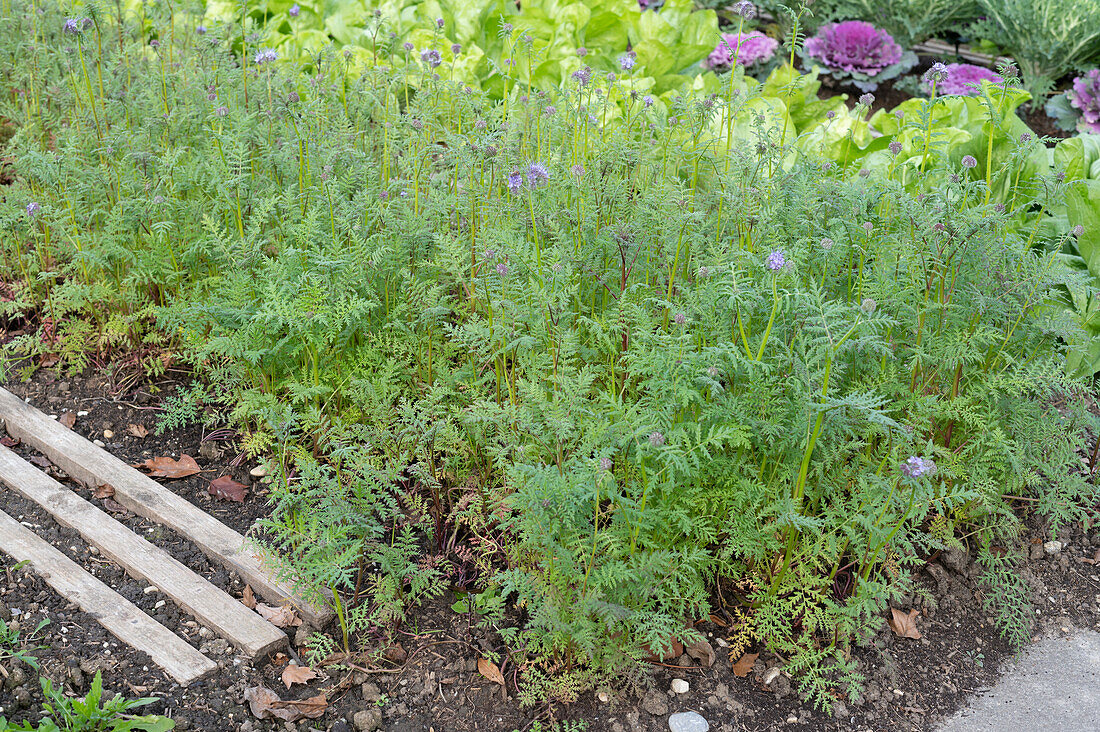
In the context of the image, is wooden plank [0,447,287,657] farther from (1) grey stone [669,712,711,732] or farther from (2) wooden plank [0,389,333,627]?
(1) grey stone [669,712,711,732]

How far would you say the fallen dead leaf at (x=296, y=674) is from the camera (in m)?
2.31

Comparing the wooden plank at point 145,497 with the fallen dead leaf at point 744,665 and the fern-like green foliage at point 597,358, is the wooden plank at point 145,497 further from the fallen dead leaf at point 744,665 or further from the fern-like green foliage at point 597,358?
the fallen dead leaf at point 744,665

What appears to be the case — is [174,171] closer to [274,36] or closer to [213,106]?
[213,106]

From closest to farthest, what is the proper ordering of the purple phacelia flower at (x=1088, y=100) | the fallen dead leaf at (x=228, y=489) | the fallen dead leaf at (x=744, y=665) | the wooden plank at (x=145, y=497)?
1. the fallen dead leaf at (x=744, y=665)
2. the wooden plank at (x=145, y=497)
3. the fallen dead leaf at (x=228, y=489)
4. the purple phacelia flower at (x=1088, y=100)

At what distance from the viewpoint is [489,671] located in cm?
236

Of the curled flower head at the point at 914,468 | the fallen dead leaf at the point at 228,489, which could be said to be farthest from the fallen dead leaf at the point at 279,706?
the curled flower head at the point at 914,468

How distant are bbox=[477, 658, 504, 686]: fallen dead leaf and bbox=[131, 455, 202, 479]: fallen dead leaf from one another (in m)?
1.28

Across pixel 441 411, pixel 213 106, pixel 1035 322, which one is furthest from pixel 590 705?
pixel 213 106

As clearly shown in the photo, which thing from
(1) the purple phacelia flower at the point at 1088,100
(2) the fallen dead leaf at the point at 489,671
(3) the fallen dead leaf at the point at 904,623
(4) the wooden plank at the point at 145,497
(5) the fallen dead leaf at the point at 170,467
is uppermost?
(1) the purple phacelia flower at the point at 1088,100

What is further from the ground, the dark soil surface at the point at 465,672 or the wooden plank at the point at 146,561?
the wooden plank at the point at 146,561

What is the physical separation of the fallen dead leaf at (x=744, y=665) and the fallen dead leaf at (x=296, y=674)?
113cm

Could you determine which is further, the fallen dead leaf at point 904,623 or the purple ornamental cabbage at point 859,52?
the purple ornamental cabbage at point 859,52

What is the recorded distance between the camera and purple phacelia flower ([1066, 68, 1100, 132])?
16.5 ft

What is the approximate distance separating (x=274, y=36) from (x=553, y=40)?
1.71 metres
